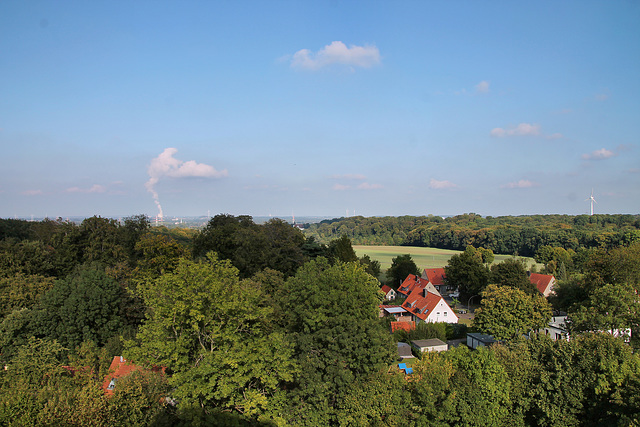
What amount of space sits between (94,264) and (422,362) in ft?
90.1

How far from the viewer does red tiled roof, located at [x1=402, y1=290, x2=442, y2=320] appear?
3945 centimetres

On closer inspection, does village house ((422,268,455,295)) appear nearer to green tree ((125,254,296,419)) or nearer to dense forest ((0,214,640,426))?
dense forest ((0,214,640,426))

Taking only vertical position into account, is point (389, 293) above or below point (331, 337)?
below

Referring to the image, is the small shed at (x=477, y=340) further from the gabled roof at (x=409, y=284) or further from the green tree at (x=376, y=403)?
the gabled roof at (x=409, y=284)

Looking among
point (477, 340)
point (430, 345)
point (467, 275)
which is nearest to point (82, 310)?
point (430, 345)

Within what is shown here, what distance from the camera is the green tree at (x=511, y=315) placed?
26078 mm

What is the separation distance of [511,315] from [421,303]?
1633 cm

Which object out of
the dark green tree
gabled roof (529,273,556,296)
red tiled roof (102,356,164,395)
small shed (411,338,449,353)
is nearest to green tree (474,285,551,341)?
small shed (411,338,449,353)

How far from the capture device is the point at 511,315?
2611cm

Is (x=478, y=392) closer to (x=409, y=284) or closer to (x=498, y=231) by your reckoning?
(x=409, y=284)

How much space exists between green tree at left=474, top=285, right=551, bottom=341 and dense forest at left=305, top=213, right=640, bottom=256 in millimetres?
33918

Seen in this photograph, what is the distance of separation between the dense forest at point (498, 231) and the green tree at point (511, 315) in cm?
3392

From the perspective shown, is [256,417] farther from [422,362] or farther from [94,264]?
[94,264]

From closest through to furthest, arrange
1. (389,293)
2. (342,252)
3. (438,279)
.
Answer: (342,252) → (389,293) → (438,279)
